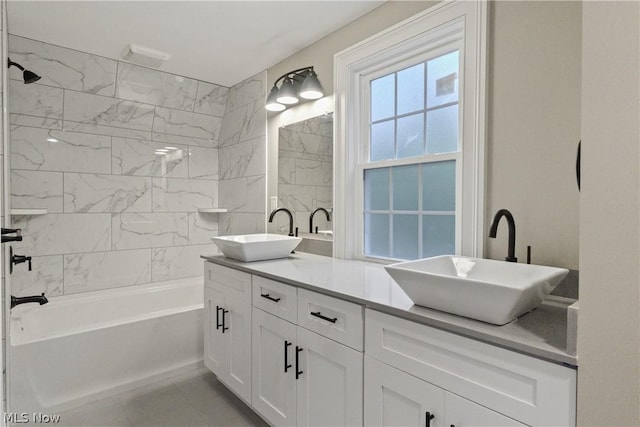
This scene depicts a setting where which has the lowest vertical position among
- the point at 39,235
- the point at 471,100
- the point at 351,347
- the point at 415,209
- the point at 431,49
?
the point at 351,347

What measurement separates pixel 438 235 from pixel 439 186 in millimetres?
261

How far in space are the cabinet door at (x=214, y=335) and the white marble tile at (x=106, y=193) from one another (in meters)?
1.35

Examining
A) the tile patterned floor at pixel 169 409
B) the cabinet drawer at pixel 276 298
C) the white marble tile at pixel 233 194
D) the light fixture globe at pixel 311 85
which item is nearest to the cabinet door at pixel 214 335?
the tile patterned floor at pixel 169 409

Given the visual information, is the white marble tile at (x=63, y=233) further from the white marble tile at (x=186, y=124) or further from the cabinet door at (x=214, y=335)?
the cabinet door at (x=214, y=335)

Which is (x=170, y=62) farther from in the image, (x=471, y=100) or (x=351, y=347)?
(x=351, y=347)

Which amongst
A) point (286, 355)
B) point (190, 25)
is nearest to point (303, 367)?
point (286, 355)

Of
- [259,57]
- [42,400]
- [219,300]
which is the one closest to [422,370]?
→ [219,300]

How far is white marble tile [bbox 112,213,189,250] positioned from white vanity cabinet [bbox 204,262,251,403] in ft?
3.93

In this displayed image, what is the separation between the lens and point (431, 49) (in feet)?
6.25

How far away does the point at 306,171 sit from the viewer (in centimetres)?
266

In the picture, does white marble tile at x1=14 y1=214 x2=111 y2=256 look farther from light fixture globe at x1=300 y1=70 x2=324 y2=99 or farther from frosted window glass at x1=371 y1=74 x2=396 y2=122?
frosted window glass at x1=371 y1=74 x2=396 y2=122

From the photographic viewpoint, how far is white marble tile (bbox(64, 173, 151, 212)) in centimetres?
293

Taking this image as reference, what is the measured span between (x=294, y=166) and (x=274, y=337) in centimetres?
140

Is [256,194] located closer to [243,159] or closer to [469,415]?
[243,159]
